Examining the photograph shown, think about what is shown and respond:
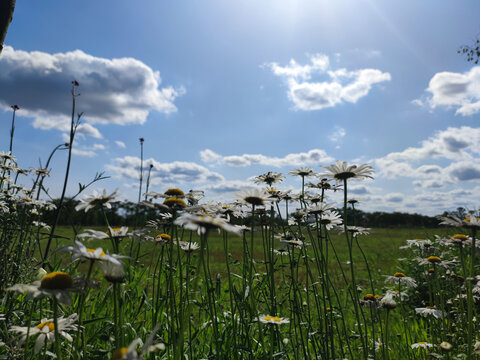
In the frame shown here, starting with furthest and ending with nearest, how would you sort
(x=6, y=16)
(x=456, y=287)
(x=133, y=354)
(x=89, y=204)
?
(x=456, y=287), (x=6, y=16), (x=89, y=204), (x=133, y=354)

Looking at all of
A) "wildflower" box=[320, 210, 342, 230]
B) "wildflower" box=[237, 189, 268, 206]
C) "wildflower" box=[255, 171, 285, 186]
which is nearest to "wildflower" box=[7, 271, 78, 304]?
"wildflower" box=[237, 189, 268, 206]

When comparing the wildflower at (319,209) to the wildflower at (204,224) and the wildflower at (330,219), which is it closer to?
the wildflower at (330,219)

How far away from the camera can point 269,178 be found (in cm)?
280

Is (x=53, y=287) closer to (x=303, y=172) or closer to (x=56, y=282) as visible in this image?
(x=56, y=282)

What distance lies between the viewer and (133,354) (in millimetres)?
712

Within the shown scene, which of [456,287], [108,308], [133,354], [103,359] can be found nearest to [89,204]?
[133,354]

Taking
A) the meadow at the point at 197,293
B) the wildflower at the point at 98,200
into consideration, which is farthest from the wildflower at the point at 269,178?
the wildflower at the point at 98,200

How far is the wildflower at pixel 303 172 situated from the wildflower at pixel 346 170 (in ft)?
3.39

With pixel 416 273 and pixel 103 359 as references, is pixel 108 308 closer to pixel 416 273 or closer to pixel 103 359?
pixel 103 359

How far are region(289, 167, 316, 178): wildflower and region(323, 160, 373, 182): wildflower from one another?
3.39 feet

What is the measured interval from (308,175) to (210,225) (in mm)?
1986

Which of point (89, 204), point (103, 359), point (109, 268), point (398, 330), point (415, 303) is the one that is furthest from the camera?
point (415, 303)

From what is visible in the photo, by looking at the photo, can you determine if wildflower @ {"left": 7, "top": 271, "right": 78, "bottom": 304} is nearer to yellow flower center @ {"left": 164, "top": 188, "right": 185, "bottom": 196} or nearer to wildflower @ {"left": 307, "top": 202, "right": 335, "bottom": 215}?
yellow flower center @ {"left": 164, "top": 188, "right": 185, "bottom": 196}

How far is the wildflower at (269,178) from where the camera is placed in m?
2.79
